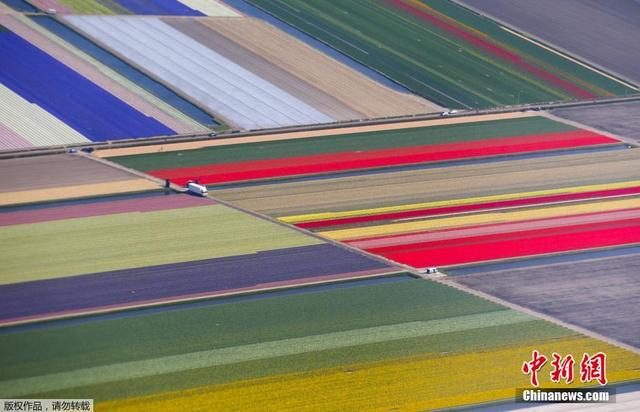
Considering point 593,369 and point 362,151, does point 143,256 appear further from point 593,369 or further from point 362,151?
point 362,151

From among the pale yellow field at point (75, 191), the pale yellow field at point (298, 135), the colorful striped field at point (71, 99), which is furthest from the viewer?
the colorful striped field at point (71, 99)

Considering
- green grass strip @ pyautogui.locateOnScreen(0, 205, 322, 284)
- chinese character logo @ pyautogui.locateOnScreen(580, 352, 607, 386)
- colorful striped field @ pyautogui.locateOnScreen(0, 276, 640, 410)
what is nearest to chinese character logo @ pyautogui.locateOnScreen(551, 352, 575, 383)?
chinese character logo @ pyautogui.locateOnScreen(580, 352, 607, 386)

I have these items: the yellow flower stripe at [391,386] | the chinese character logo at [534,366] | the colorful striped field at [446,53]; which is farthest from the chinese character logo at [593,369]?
the colorful striped field at [446,53]

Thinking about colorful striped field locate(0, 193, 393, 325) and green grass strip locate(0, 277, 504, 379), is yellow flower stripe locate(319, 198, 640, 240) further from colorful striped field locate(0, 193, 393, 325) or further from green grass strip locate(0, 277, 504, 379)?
green grass strip locate(0, 277, 504, 379)

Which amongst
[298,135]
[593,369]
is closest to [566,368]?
[593,369]

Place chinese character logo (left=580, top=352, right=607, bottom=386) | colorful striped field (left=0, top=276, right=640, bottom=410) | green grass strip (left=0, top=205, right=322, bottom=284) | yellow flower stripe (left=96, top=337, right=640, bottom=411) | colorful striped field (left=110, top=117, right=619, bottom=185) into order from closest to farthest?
yellow flower stripe (left=96, top=337, right=640, bottom=411) < colorful striped field (left=0, top=276, right=640, bottom=410) < chinese character logo (left=580, top=352, right=607, bottom=386) < green grass strip (left=0, top=205, right=322, bottom=284) < colorful striped field (left=110, top=117, right=619, bottom=185)

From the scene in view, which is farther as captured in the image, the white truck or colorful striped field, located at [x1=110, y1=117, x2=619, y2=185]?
colorful striped field, located at [x1=110, y1=117, x2=619, y2=185]

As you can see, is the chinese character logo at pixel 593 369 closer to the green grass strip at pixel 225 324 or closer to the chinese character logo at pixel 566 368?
the chinese character logo at pixel 566 368

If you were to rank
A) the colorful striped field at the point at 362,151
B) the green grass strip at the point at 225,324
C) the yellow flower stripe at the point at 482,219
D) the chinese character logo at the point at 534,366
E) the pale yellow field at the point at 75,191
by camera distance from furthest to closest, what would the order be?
the colorful striped field at the point at 362,151
the pale yellow field at the point at 75,191
the yellow flower stripe at the point at 482,219
the chinese character logo at the point at 534,366
the green grass strip at the point at 225,324
